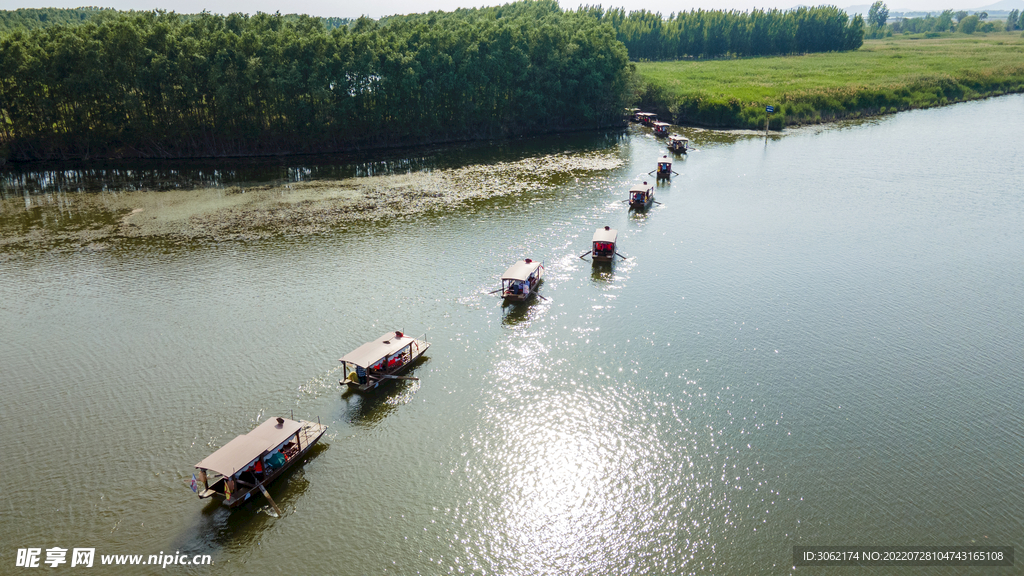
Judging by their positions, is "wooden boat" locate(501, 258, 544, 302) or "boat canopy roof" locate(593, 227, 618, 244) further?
"boat canopy roof" locate(593, 227, 618, 244)

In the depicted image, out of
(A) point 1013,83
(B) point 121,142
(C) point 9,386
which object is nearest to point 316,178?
(B) point 121,142

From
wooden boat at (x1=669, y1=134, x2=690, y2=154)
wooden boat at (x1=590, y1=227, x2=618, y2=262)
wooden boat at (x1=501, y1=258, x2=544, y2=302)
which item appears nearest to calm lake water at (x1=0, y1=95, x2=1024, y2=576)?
wooden boat at (x1=501, y1=258, x2=544, y2=302)

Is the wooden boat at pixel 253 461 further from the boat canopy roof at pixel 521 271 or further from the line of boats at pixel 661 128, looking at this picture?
the line of boats at pixel 661 128

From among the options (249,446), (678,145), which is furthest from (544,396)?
(678,145)

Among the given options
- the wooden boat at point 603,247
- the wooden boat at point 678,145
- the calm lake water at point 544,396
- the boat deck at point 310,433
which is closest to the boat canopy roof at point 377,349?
the calm lake water at point 544,396

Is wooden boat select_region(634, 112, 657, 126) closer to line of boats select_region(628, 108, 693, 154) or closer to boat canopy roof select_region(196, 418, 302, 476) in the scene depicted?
line of boats select_region(628, 108, 693, 154)

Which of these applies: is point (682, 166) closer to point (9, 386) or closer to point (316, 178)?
point (316, 178)

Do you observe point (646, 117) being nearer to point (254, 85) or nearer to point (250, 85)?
point (254, 85)
